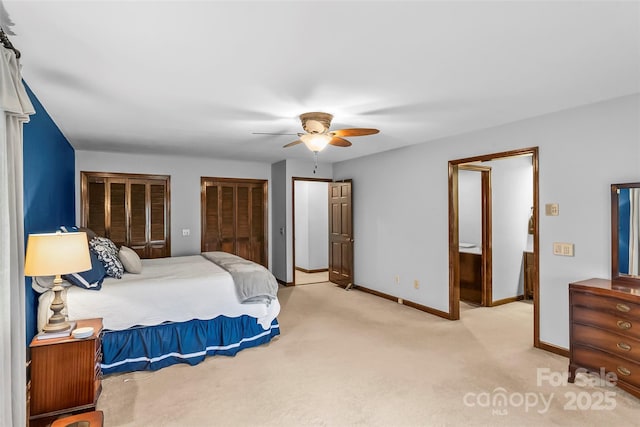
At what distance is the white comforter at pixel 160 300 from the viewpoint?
2977 mm

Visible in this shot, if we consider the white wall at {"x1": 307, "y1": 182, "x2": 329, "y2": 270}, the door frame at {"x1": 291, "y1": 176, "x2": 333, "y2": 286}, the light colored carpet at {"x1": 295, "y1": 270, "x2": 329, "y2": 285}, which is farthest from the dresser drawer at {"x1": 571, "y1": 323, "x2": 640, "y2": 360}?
the white wall at {"x1": 307, "y1": 182, "x2": 329, "y2": 270}

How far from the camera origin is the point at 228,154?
228 inches

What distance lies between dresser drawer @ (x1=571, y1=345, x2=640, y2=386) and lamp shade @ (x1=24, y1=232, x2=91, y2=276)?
380cm

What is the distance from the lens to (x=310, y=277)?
24.5ft

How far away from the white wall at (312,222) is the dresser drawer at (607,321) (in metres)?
5.55

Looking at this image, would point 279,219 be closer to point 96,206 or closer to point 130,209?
point 130,209

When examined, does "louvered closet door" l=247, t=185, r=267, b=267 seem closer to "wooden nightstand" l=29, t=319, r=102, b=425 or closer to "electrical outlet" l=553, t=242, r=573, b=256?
"wooden nightstand" l=29, t=319, r=102, b=425

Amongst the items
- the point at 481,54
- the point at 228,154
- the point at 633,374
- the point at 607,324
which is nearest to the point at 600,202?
the point at 607,324

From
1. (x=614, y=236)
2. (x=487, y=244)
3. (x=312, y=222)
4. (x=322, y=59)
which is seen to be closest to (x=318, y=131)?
(x=322, y=59)

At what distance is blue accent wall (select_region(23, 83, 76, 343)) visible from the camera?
2.69m

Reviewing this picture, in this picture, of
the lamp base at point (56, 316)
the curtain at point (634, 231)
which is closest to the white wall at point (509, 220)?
the curtain at point (634, 231)

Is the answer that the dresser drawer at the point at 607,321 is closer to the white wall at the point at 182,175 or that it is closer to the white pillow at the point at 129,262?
the white pillow at the point at 129,262

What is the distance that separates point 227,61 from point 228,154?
3667 mm

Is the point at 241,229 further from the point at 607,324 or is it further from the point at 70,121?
the point at 607,324
